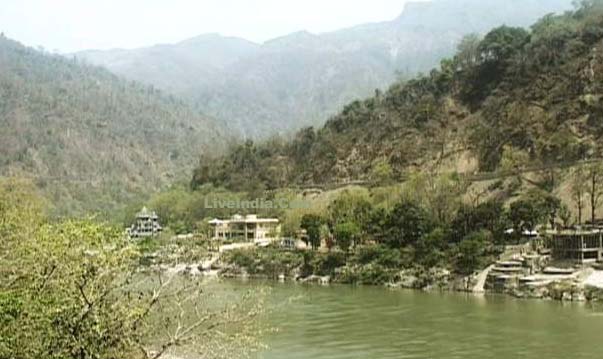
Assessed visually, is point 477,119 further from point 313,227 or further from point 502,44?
point 313,227

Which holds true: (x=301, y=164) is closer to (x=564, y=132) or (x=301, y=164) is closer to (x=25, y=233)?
(x=564, y=132)

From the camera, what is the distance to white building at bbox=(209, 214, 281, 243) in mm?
66812

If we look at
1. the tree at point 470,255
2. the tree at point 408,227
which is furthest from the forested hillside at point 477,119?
the tree at point 470,255

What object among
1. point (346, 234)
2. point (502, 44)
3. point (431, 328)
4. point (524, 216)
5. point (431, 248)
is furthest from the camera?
point (502, 44)

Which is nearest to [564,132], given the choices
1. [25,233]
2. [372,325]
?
[372,325]

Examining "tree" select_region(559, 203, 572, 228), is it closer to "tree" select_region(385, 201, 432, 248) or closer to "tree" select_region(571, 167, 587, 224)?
"tree" select_region(571, 167, 587, 224)

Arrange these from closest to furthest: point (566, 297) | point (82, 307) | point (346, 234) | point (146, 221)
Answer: point (82, 307)
point (566, 297)
point (346, 234)
point (146, 221)

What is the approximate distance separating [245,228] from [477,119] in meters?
22.1

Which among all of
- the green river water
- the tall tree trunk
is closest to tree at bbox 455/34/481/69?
the tall tree trunk

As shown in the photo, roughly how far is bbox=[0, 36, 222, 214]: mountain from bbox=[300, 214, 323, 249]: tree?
43532mm

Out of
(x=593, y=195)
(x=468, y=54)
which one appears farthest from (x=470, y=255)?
(x=468, y=54)

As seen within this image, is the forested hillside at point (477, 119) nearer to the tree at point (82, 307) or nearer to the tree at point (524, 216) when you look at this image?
the tree at point (524, 216)

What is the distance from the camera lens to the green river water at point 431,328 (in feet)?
83.3

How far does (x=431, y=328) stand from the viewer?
2989 cm
